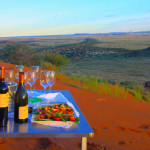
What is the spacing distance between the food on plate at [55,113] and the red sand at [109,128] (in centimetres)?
120

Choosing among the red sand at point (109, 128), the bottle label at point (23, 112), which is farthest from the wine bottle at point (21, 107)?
the red sand at point (109, 128)

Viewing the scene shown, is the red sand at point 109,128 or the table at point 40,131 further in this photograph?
the red sand at point 109,128

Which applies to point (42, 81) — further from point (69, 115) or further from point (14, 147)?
point (14, 147)

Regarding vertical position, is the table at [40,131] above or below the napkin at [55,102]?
below

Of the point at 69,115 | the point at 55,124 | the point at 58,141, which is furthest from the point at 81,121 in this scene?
the point at 58,141

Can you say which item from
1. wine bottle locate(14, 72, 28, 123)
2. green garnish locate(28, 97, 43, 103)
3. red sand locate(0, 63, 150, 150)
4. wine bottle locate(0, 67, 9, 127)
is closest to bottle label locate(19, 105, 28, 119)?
wine bottle locate(14, 72, 28, 123)

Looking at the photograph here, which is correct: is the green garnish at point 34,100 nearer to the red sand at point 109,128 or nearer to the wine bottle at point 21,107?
the wine bottle at point 21,107

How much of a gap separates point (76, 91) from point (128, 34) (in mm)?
107691

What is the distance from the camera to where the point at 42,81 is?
2.89 meters

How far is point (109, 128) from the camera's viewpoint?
434 cm

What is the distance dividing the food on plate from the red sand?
Answer: 1.20 m

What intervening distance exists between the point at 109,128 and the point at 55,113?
2469 mm

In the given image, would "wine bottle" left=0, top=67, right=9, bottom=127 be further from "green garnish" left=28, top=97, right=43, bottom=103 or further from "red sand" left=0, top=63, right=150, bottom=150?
"red sand" left=0, top=63, right=150, bottom=150

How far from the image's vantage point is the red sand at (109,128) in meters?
3.42
